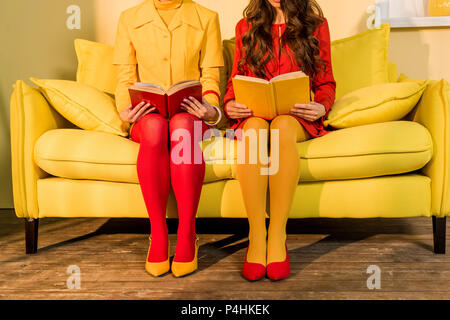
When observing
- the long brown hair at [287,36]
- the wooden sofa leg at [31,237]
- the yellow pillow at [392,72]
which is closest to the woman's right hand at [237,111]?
the long brown hair at [287,36]

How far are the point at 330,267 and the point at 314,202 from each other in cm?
25

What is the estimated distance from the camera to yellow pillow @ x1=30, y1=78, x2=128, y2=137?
63.7 inches

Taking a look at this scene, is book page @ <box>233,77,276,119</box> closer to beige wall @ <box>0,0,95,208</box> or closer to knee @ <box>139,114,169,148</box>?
knee @ <box>139,114,169,148</box>

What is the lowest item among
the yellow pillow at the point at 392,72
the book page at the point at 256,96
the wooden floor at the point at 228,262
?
the wooden floor at the point at 228,262

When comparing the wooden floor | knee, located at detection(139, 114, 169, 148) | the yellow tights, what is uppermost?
knee, located at detection(139, 114, 169, 148)

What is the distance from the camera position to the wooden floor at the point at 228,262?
1.20 metres

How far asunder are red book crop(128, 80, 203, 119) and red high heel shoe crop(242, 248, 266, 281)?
577 millimetres

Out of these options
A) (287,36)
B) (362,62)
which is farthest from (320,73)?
(362,62)

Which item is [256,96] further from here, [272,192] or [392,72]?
[392,72]

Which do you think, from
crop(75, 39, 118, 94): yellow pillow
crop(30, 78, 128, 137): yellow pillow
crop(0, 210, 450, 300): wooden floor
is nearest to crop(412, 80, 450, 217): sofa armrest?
crop(0, 210, 450, 300): wooden floor

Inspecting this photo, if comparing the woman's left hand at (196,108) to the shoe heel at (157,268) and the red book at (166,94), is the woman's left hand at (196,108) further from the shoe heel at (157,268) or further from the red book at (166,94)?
the shoe heel at (157,268)

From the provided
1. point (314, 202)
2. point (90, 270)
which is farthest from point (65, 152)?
point (314, 202)

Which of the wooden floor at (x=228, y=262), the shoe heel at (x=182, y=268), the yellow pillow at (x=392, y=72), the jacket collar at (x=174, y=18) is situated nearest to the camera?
the wooden floor at (x=228, y=262)
